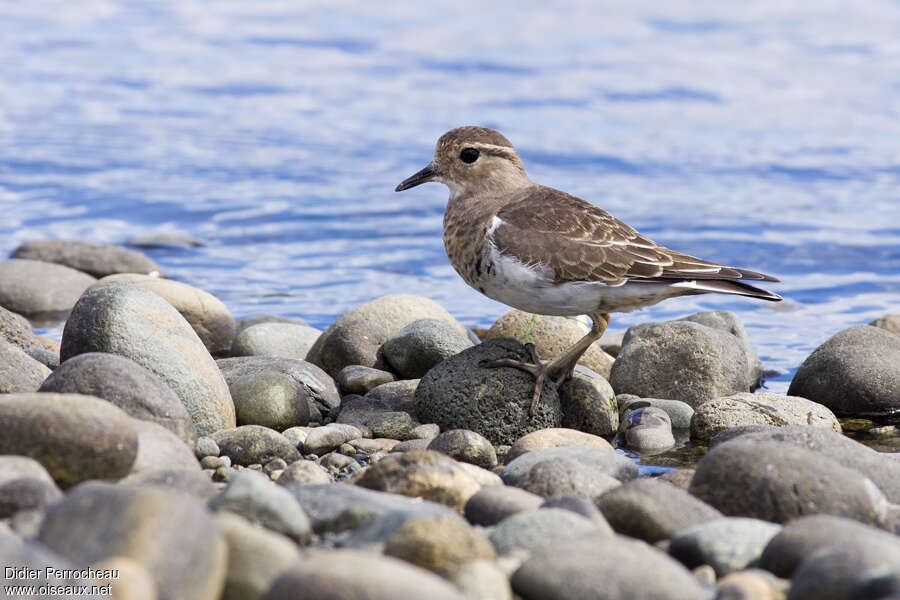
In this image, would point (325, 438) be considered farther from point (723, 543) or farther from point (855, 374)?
point (855, 374)

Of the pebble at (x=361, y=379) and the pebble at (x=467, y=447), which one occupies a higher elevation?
the pebble at (x=467, y=447)

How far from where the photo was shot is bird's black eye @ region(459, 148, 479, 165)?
740 cm

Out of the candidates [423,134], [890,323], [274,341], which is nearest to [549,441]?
[274,341]

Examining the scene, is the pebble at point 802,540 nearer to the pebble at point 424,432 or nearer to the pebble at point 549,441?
the pebble at point 549,441

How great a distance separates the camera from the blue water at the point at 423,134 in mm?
12539

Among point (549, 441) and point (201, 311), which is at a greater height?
point (549, 441)

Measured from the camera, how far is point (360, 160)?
651 inches

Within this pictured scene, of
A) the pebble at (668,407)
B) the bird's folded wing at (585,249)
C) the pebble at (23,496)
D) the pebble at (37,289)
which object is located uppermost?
the bird's folded wing at (585,249)

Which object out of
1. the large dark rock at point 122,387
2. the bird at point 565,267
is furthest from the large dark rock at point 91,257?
the large dark rock at point 122,387

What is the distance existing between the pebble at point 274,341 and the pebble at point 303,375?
86 centimetres

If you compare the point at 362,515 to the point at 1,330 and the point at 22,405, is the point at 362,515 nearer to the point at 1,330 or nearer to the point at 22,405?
the point at 22,405

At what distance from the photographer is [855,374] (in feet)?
25.1

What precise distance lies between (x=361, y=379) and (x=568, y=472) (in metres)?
2.73

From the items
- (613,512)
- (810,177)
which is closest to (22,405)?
(613,512)
